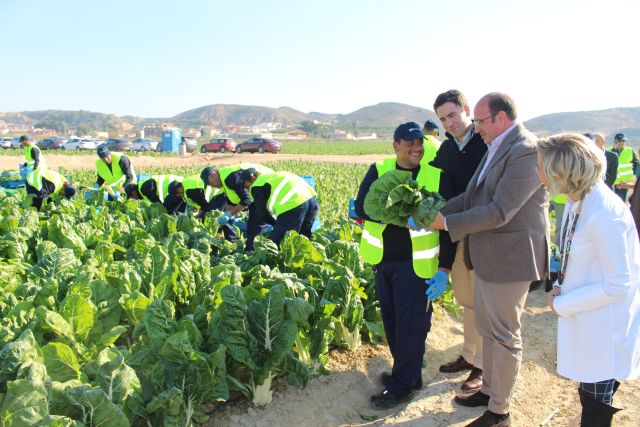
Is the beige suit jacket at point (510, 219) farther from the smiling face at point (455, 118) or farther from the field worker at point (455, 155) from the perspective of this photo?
the smiling face at point (455, 118)

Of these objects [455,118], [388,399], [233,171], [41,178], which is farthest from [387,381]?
[41,178]

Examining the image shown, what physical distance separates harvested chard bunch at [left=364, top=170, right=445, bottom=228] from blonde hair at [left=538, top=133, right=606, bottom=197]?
80 cm

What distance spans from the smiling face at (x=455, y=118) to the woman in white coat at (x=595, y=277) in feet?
3.99

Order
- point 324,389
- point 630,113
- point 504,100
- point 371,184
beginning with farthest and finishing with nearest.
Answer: point 630,113 < point 324,389 < point 371,184 < point 504,100

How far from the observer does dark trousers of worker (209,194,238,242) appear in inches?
301

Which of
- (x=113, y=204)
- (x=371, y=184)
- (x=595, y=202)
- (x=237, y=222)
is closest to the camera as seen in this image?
(x=595, y=202)

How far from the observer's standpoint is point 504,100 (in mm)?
3039

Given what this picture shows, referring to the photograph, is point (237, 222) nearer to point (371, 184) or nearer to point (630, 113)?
point (371, 184)

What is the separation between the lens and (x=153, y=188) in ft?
27.9

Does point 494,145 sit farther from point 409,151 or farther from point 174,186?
point 174,186

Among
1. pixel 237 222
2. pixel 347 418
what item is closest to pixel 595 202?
pixel 347 418

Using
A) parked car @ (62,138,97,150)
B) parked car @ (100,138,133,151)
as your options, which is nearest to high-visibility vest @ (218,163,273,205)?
parked car @ (100,138,133,151)

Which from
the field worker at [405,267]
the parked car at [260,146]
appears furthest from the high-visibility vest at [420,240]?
the parked car at [260,146]

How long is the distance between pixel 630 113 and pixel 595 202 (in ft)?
583
